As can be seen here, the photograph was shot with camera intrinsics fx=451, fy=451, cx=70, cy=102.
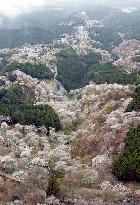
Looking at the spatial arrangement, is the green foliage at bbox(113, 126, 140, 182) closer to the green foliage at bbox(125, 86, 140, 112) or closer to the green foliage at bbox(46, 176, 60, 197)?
the green foliage at bbox(46, 176, 60, 197)

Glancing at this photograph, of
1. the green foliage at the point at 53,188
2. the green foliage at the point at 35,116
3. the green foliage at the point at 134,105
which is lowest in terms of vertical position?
the green foliage at the point at 35,116

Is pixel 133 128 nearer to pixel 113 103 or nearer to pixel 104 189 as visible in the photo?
pixel 104 189

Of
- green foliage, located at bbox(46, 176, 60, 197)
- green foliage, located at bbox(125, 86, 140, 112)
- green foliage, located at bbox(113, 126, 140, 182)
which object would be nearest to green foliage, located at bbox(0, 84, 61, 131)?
green foliage, located at bbox(125, 86, 140, 112)

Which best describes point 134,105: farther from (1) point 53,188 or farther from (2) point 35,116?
(1) point 53,188

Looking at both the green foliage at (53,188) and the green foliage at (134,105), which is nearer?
the green foliage at (53,188)

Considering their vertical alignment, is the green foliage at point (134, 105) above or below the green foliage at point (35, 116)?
above

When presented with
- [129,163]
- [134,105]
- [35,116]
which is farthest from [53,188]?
[35,116]

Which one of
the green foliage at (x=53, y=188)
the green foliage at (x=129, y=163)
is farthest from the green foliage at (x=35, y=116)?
the green foliage at (x=53, y=188)

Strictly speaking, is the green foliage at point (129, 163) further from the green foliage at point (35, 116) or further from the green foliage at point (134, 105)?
the green foliage at point (35, 116)

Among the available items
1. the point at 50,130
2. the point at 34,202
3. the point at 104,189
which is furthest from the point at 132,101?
the point at 34,202
